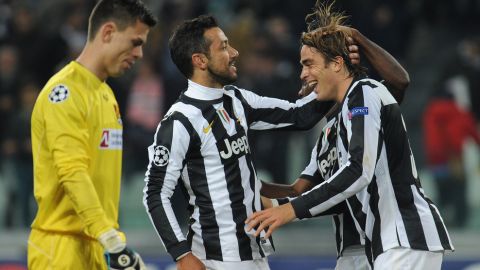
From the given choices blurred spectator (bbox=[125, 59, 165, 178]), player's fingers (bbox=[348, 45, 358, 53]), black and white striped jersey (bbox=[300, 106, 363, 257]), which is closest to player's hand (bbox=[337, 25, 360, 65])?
player's fingers (bbox=[348, 45, 358, 53])

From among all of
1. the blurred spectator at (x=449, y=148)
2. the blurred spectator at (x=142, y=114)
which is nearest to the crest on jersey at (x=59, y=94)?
the blurred spectator at (x=142, y=114)

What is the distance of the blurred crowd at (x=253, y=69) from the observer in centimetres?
944

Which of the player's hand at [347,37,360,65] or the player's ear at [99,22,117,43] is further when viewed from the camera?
the player's hand at [347,37,360,65]

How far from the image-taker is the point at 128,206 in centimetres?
955

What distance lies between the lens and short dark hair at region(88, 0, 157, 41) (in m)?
5.04

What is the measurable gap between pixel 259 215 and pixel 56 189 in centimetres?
107

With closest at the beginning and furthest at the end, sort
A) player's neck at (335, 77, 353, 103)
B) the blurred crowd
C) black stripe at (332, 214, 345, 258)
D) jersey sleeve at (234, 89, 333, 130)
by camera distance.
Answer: player's neck at (335, 77, 353, 103) < black stripe at (332, 214, 345, 258) < jersey sleeve at (234, 89, 333, 130) < the blurred crowd

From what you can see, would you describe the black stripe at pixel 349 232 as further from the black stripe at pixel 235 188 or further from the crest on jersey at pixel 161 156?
the crest on jersey at pixel 161 156

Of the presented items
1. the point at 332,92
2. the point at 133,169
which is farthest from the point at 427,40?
the point at 332,92

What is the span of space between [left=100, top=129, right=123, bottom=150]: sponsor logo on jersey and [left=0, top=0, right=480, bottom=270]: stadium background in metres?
2.94

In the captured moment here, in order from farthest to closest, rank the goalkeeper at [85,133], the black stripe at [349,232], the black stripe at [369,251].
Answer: the black stripe at [349,232] < the black stripe at [369,251] < the goalkeeper at [85,133]

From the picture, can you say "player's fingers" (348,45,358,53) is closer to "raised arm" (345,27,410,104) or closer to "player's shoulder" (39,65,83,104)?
"raised arm" (345,27,410,104)

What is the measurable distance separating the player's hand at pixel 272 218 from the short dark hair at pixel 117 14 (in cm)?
122

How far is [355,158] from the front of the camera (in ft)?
16.2
